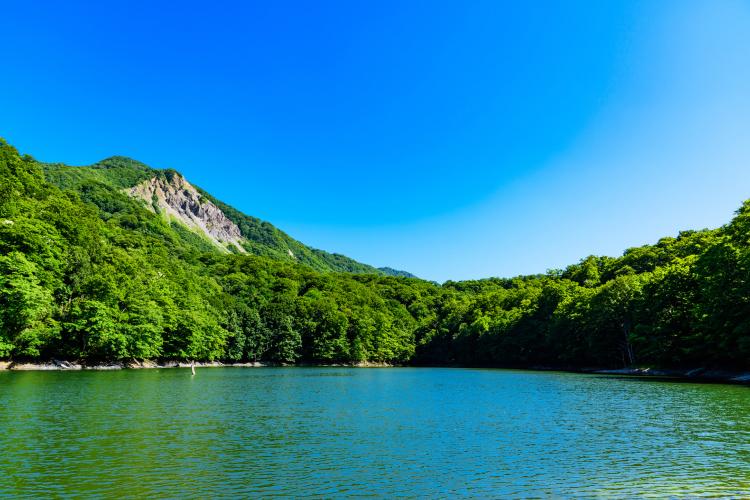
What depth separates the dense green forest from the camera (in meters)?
62.8

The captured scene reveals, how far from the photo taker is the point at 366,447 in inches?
864

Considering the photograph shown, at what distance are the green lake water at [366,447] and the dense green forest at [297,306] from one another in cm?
2932

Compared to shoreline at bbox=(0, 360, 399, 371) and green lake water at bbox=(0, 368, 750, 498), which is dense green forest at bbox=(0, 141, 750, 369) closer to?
shoreline at bbox=(0, 360, 399, 371)

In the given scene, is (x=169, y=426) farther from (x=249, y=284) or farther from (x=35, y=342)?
(x=249, y=284)

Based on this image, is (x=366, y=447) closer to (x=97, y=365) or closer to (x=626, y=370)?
(x=97, y=365)

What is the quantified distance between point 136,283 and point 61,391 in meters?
55.4

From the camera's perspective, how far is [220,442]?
2241cm

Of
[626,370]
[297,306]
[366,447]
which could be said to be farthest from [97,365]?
[626,370]

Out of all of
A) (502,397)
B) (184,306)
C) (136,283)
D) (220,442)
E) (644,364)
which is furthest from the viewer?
(184,306)

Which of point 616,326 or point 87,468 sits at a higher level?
point 616,326

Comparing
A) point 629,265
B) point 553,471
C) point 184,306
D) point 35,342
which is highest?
point 629,265

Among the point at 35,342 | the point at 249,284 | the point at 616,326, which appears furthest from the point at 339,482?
the point at 249,284

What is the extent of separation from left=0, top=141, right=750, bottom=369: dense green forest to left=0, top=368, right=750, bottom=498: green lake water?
29318mm

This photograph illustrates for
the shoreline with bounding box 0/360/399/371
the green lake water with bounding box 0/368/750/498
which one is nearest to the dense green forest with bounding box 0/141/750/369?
the shoreline with bounding box 0/360/399/371
